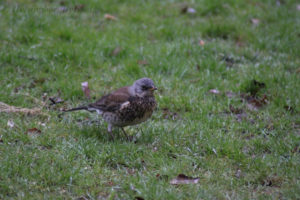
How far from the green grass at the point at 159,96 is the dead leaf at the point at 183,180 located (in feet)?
0.24

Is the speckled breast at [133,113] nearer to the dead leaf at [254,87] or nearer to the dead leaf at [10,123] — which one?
the dead leaf at [10,123]

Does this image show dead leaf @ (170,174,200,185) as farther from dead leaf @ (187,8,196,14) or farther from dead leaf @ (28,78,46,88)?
dead leaf @ (187,8,196,14)

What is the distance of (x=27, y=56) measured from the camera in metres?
7.58

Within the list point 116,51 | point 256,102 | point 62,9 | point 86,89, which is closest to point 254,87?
point 256,102

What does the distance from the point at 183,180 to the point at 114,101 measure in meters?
1.62

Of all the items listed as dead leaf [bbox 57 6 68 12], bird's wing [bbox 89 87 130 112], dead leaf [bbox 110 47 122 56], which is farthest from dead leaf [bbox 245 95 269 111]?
dead leaf [bbox 57 6 68 12]

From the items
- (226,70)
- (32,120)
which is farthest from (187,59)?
(32,120)

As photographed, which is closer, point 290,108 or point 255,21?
point 290,108

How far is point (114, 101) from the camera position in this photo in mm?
5781

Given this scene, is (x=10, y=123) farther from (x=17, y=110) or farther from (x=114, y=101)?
(x=114, y=101)

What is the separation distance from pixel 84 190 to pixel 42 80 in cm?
320

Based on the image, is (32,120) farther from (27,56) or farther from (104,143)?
(27,56)

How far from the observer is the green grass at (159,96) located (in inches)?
183

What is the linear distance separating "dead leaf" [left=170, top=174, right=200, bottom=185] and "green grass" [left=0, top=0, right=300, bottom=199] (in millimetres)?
73
